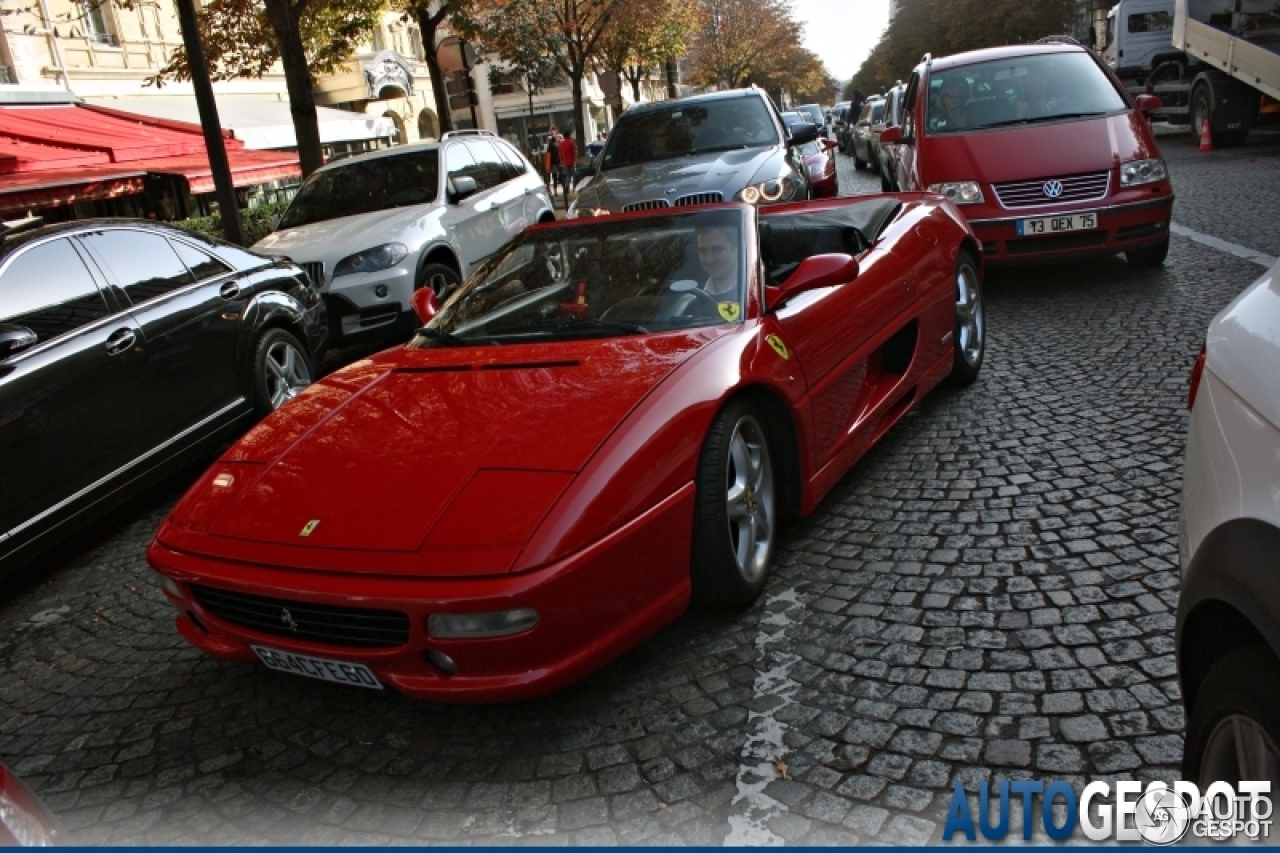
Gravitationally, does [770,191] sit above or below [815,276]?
below

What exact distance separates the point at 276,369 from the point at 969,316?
13.2 feet

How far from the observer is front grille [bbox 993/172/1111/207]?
774 cm

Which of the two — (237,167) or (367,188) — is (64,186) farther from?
(367,188)

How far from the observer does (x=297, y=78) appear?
1222 cm

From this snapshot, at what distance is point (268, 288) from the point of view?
6391 millimetres

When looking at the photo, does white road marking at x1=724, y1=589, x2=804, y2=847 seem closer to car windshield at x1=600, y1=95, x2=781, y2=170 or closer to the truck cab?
car windshield at x1=600, y1=95, x2=781, y2=170

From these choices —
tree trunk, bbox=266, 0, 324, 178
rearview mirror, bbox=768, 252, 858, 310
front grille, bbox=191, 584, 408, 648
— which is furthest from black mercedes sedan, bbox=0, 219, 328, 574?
tree trunk, bbox=266, 0, 324, 178

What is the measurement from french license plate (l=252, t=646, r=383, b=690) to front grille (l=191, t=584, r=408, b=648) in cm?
5

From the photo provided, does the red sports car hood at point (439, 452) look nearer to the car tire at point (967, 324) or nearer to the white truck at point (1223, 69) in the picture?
the car tire at point (967, 324)

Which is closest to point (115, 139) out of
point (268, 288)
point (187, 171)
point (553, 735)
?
point (187, 171)

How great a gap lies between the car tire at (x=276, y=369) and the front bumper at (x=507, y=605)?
318cm

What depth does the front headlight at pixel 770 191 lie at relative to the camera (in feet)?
29.8

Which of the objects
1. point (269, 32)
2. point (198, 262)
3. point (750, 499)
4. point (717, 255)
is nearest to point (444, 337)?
point (717, 255)

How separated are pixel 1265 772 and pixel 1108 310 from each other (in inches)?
244
